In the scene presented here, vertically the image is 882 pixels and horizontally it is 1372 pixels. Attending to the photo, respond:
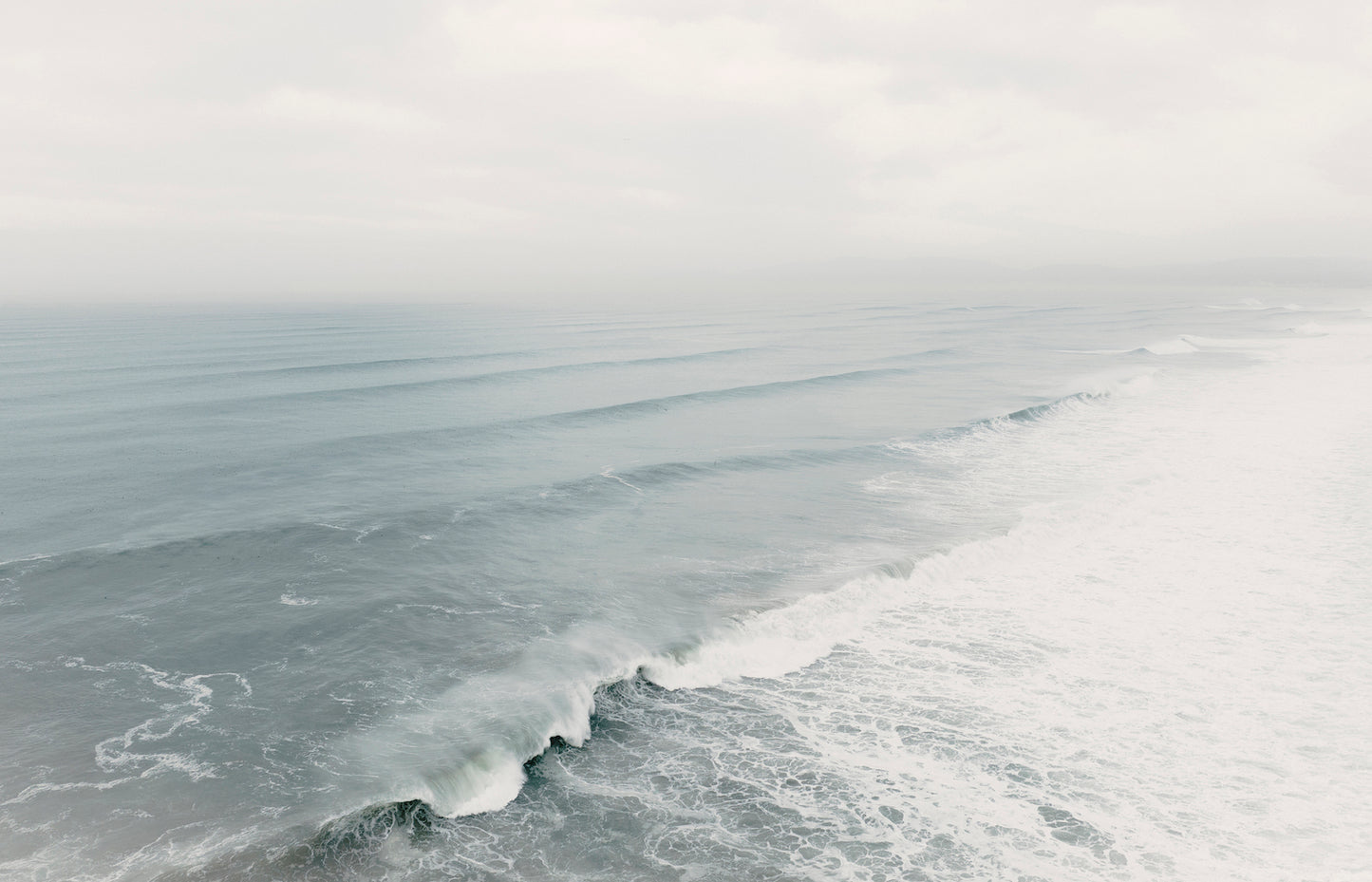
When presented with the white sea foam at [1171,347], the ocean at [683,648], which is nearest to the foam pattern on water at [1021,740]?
the ocean at [683,648]

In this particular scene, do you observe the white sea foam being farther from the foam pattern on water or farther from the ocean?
the foam pattern on water

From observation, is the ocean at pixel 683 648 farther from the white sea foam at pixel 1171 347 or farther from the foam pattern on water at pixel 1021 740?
the white sea foam at pixel 1171 347

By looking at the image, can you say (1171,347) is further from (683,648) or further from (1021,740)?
(683,648)

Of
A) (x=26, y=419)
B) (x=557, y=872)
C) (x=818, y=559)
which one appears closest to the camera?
(x=557, y=872)

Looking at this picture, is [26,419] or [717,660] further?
[26,419]

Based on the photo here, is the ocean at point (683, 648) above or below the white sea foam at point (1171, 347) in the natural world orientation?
below

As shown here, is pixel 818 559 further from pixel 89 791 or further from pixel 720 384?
pixel 720 384

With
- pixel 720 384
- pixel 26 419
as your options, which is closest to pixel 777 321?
pixel 720 384

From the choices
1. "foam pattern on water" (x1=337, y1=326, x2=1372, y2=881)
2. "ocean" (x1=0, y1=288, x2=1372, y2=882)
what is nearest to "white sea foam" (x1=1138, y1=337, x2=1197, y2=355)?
"ocean" (x1=0, y1=288, x2=1372, y2=882)
